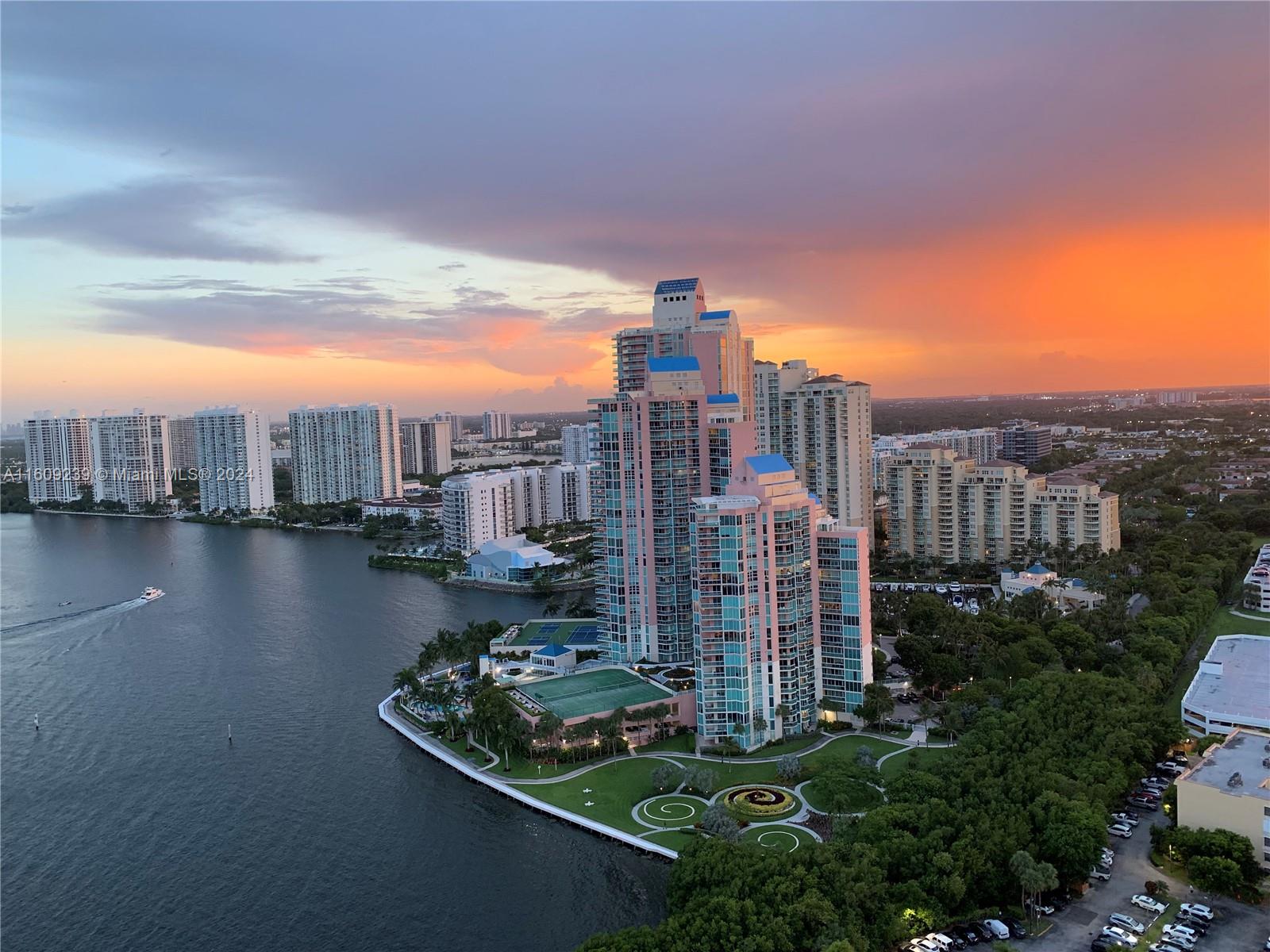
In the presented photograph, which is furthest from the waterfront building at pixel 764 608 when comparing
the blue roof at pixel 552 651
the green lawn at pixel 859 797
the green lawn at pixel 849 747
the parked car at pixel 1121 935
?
the parked car at pixel 1121 935

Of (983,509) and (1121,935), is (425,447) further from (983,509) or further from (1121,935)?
(1121,935)

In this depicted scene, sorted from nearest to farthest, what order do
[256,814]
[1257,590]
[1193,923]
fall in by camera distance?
[1193,923]
[256,814]
[1257,590]

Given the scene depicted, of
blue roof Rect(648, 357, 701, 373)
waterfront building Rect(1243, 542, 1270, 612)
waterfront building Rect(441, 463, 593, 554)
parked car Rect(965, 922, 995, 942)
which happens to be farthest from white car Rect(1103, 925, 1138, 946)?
waterfront building Rect(441, 463, 593, 554)

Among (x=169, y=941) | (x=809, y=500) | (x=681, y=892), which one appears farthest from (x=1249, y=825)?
(x=169, y=941)

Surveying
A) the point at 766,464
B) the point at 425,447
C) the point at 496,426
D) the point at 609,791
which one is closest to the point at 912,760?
the point at 609,791

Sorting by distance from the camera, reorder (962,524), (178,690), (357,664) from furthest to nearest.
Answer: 1. (962,524)
2. (357,664)
3. (178,690)

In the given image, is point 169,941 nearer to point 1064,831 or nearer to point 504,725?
point 504,725
